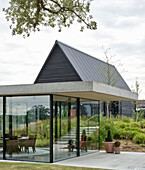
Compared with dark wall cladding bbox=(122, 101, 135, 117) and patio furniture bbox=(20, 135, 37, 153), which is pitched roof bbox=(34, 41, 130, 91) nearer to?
patio furniture bbox=(20, 135, 37, 153)

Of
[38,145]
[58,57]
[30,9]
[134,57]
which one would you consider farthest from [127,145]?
[30,9]

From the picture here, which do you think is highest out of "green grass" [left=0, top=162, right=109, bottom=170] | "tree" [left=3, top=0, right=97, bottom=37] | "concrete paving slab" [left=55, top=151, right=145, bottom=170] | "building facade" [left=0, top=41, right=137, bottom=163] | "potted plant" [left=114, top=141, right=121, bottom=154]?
"tree" [left=3, top=0, right=97, bottom=37]

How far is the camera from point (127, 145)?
19.0 metres

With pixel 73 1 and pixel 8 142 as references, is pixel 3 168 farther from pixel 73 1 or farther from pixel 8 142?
pixel 73 1

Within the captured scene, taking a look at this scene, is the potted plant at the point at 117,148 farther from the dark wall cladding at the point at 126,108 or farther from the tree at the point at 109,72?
the dark wall cladding at the point at 126,108

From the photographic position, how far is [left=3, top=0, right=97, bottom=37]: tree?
12.0 meters

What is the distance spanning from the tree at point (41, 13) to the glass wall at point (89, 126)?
4.24m

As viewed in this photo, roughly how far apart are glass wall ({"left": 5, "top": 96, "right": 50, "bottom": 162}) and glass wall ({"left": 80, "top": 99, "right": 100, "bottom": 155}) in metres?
2.55

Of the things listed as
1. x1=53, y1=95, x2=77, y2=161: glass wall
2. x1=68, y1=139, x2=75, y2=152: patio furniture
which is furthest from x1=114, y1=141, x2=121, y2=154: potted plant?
x1=68, y1=139, x2=75, y2=152: patio furniture

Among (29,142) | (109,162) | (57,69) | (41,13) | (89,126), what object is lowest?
(109,162)

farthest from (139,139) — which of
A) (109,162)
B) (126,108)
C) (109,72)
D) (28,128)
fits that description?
(126,108)

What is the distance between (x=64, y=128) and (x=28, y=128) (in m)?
1.45

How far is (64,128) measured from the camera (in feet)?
44.6

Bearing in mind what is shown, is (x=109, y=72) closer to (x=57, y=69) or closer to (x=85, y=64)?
(x=85, y=64)
